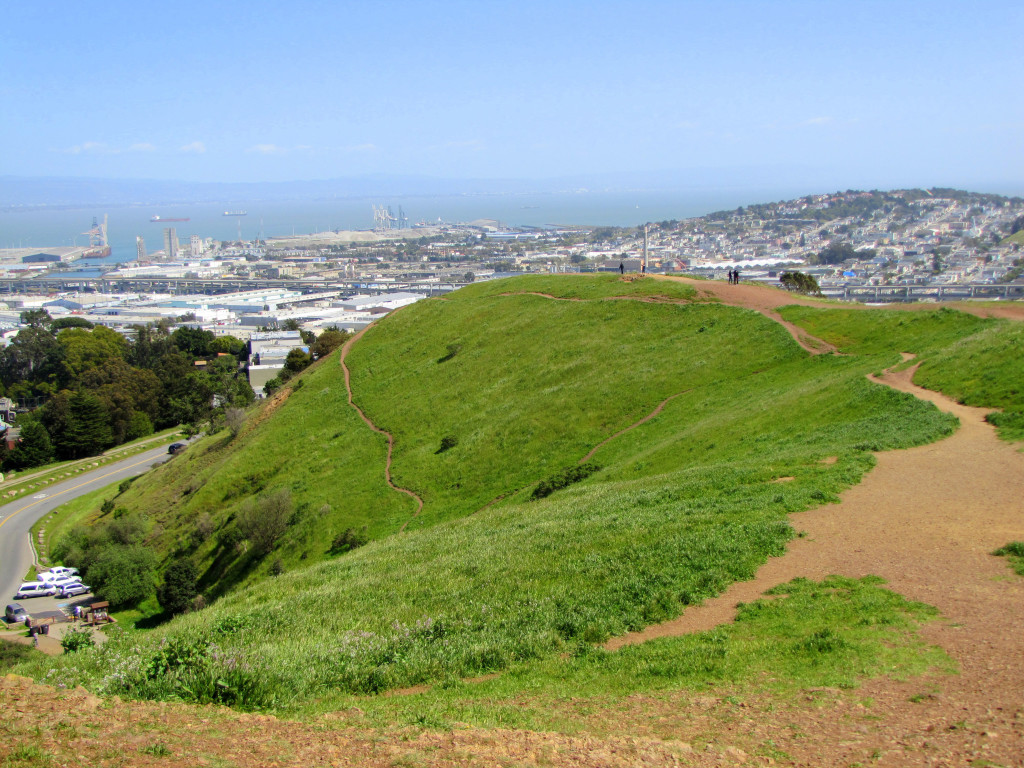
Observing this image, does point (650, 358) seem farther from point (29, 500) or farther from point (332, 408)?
point (29, 500)

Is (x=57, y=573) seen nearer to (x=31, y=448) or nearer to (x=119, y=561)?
(x=119, y=561)

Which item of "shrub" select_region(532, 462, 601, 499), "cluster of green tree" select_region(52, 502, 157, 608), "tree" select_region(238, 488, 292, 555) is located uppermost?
"shrub" select_region(532, 462, 601, 499)

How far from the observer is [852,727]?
17.8ft

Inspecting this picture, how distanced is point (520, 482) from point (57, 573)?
20.7 meters

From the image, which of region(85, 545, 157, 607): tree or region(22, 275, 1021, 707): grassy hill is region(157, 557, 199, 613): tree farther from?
region(85, 545, 157, 607): tree

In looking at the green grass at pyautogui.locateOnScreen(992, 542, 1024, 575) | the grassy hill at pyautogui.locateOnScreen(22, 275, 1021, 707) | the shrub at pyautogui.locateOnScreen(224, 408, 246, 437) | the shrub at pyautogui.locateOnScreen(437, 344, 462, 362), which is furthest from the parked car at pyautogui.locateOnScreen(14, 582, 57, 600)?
the green grass at pyautogui.locateOnScreen(992, 542, 1024, 575)

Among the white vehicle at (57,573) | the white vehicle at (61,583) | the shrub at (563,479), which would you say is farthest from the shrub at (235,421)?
the shrub at (563,479)

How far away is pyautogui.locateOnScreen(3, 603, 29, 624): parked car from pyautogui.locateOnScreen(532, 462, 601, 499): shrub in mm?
17397

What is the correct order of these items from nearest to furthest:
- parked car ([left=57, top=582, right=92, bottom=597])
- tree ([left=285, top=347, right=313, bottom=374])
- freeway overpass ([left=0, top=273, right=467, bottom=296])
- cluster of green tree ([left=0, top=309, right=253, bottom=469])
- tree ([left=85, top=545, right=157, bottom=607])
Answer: tree ([left=85, top=545, right=157, bottom=607]), parked car ([left=57, top=582, right=92, bottom=597]), tree ([left=285, top=347, right=313, bottom=374]), cluster of green tree ([left=0, top=309, right=253, bottom=469]), freeway overpass ([left=0, top=273, right=467, bottom=296])

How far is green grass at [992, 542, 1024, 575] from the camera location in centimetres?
832

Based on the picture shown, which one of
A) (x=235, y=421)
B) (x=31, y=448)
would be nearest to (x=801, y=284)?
(x=235, y=421)

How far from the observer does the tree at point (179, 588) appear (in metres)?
21.8

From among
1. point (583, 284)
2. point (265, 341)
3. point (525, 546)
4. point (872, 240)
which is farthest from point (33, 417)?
point (872, 240)

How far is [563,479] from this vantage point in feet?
60.2
